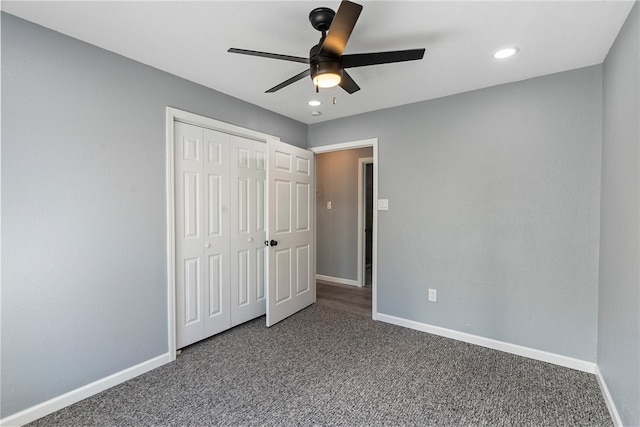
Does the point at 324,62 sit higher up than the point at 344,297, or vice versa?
the point at 324,62

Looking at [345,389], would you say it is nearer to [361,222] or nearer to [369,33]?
[369,33]

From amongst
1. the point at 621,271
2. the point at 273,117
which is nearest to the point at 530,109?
the point at 621,271

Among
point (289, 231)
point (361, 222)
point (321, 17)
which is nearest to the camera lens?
point (321, 17)

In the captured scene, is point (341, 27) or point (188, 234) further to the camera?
point (188, 234)

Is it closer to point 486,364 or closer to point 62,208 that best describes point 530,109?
point 486,364

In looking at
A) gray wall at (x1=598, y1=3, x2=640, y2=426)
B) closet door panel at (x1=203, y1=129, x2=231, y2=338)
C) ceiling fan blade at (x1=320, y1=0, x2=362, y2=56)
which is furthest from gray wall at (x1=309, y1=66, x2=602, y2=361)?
ceiling fan blade at (x1=320, y1=0, x2=362, y2=56)

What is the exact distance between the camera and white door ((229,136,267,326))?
310 cm

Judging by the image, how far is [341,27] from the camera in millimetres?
1408

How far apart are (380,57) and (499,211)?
1880 mm

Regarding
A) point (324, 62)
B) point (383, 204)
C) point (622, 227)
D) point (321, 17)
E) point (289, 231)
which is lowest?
point (289, 231)

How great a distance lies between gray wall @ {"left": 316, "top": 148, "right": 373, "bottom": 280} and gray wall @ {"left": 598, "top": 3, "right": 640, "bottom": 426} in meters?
3.07

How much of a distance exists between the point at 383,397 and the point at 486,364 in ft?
3.41

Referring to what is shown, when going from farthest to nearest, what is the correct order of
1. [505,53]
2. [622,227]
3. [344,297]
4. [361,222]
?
[361,222] < [344,297] < [505,53] < [622,227]

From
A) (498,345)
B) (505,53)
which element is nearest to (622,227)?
(505,53)
